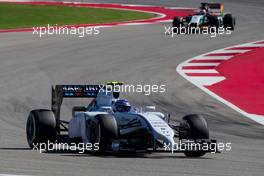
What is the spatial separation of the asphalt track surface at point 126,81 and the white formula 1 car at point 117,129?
256 mm

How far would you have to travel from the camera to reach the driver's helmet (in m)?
12.8

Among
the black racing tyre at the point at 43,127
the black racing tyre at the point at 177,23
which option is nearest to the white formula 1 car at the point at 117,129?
the black racing tyre at the point at 43,127

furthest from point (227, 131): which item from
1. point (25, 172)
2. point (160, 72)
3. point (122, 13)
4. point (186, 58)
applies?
point (122, 13)

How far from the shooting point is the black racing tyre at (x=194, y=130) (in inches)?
484

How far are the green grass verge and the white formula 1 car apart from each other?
23950mm

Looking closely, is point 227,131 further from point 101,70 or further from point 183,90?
point 101,70

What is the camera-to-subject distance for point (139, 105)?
1897 centimetres

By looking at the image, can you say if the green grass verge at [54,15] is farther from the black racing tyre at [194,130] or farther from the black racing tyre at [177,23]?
the black racing tyre at [194,130]

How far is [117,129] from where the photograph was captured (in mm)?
12188

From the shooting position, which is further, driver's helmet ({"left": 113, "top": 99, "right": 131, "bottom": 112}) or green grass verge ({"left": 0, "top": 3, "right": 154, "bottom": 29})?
green grass verge ({"left": 0, "top": 3, "right": 154, "bottom": 29})

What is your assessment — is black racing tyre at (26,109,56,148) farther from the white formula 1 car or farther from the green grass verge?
the green grass verge

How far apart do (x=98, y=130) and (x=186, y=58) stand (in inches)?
622

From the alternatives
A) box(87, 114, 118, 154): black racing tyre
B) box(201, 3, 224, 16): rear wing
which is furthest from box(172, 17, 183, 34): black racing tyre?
box(87, 114, 118, 154): black racing tyre

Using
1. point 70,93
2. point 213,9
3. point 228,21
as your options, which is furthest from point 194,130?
point 213,9
